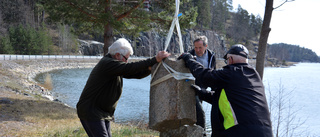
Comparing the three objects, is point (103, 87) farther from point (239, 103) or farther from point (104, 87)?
point (239, 103)

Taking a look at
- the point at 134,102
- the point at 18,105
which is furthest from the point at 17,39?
the point at 18,105

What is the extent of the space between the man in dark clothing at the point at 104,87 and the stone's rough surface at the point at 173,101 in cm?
25

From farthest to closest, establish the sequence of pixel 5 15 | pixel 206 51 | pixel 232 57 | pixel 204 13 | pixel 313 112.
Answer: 1. pixel 204 13
2. pixel 5 15
3. pixel 313 112
4. pixel 206 51
5. pixel 232 57

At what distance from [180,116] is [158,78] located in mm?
589

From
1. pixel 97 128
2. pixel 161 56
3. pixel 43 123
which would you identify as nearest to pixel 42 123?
pixel 43 123

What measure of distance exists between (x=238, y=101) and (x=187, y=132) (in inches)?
68.8

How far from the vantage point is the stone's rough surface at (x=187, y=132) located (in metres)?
3.73

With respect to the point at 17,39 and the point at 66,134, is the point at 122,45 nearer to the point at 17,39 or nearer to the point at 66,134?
the point at 66,134

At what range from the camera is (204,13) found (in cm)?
6581

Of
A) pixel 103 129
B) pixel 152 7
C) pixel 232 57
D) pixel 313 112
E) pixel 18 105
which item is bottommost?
pixel 313 112

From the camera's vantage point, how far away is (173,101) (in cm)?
305

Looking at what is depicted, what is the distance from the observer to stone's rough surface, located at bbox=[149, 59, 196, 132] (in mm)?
Answer: 3047

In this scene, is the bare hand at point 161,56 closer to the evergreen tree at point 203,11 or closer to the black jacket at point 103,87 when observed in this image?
the black jacket at point 103,87

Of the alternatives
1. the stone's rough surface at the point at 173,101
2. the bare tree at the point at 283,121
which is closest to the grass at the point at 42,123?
the stone's rough surface at the point at 173,101
